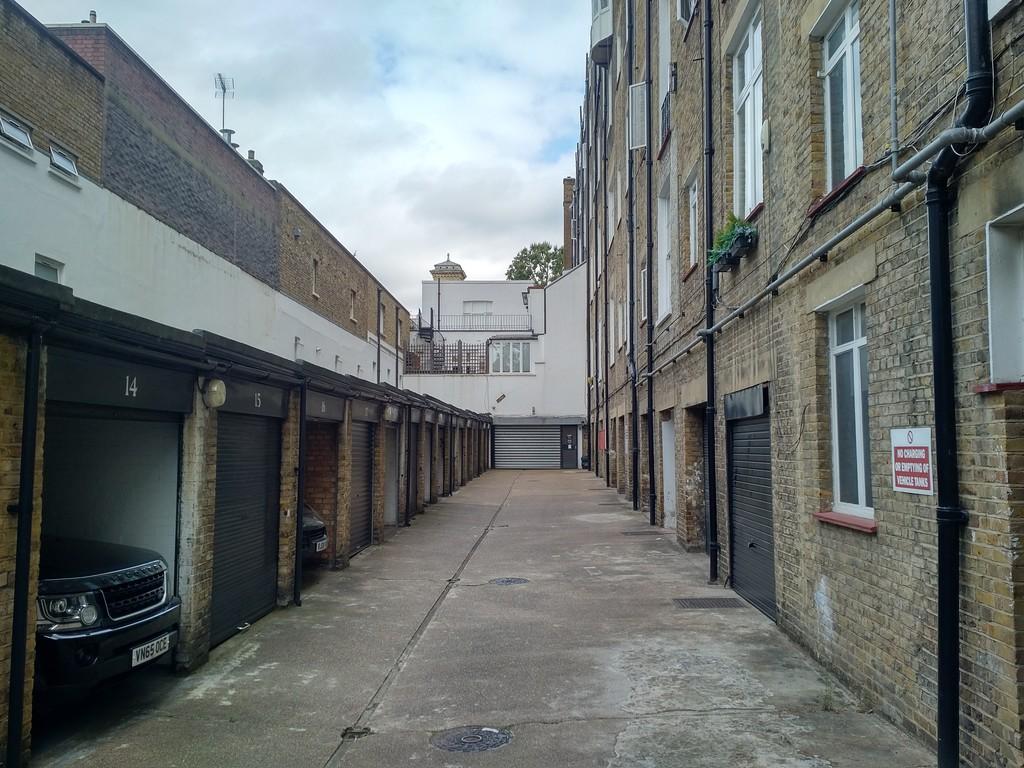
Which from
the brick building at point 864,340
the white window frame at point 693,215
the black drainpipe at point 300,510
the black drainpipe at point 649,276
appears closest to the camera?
the brick building at point 864,340

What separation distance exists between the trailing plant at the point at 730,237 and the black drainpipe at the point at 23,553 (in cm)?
658

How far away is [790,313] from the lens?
7180mm

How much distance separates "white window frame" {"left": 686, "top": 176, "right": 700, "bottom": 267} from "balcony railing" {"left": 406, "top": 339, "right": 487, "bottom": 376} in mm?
29433

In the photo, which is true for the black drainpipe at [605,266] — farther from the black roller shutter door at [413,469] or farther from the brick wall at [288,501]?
the brick wall at [288,501]

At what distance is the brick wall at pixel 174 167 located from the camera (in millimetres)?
15492

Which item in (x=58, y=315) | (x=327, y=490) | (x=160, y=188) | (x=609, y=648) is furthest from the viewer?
(x=160, y=188)

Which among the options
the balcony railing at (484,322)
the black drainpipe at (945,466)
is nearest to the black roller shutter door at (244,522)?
the black drainpipe at (945,466)

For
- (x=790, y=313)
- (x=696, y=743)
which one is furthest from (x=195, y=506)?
(x=790, y=313)

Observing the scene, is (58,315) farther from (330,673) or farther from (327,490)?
(327,490)

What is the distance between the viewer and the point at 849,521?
5844mm

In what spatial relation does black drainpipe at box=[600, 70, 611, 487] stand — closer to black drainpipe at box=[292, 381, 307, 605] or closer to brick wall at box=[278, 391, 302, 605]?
black drainpipe at box=[292, 381, 307, 605]

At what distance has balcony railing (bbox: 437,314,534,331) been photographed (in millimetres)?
50156

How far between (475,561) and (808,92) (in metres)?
8.14

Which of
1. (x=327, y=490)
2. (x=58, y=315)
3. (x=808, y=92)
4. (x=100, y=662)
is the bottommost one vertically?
(x=100, y=662)
